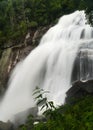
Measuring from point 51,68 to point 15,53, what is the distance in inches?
255

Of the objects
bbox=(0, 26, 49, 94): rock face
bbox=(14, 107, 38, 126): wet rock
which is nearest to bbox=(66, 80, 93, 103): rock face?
bbox=(14, 107, 38, 126): wet rock

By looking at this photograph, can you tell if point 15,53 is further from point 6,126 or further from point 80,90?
point 80,90

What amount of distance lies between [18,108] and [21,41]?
9430 mm

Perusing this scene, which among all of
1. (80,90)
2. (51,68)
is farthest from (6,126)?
(51,68)

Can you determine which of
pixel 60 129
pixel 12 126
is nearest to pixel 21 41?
pixel 12 126

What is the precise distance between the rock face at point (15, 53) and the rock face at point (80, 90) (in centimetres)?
1079

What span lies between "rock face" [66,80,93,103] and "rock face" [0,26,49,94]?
10788mm

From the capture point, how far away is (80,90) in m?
20.5

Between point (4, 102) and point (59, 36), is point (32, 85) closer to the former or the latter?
point (4, 102)

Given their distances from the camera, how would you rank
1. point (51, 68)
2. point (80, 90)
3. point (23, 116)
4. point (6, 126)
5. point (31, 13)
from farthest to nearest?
point (31, 13) < point (51, 68) < point (23, 116) < point (6, 126) < point (80, 90)

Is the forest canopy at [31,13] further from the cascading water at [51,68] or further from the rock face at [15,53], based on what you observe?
the cascading water at [51,68]

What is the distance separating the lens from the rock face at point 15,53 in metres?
31.7

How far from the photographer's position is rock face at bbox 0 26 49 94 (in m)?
31.7

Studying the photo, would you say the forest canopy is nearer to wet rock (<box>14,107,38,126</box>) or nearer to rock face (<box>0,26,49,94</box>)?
rock face (<box>0,26,49,94</box>)
